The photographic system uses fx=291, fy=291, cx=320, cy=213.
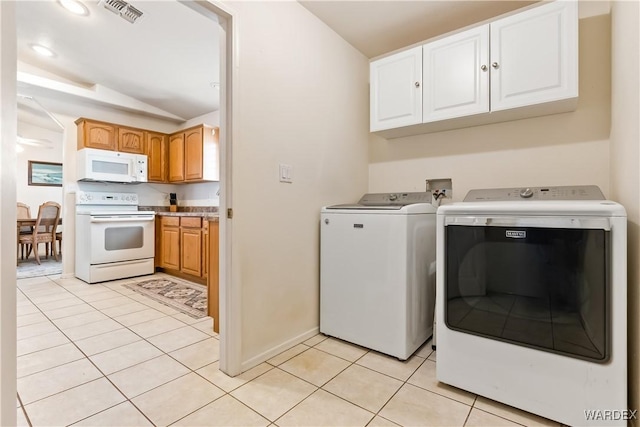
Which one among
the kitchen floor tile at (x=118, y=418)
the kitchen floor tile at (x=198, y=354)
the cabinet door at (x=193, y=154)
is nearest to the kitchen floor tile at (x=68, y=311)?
the kitchen floor tile at (x=198, y=354)

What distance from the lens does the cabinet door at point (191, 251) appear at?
3.49m

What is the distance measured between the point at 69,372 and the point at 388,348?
71.6 inches

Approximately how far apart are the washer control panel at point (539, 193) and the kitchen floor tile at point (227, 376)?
170 centimetres

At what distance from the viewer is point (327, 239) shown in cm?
207

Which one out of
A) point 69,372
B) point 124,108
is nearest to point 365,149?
point 69,372

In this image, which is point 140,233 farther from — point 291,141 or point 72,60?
point 291,141

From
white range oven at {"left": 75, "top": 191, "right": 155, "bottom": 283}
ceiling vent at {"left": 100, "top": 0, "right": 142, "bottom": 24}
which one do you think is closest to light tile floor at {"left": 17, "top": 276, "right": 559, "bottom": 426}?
white range oven at {"left": 75, "top": 191, "right": 155, "bottom": 283}

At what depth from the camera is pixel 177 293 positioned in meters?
3.19

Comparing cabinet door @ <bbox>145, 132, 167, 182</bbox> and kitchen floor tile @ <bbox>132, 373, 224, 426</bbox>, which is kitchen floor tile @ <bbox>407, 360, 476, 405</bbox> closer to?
kitchen floor tile @ <bbox>132, 373, 224, 426</bbox>

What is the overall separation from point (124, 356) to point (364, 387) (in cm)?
147

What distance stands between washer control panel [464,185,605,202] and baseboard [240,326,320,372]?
4.74 feet

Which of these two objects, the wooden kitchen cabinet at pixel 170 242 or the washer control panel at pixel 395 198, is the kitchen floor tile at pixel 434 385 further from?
the wooden kitchen cabinet at pixel 170 242

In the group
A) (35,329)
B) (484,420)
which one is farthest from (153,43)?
(484,420)

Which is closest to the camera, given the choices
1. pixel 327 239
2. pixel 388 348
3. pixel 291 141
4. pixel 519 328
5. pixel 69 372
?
pixel 519 328
